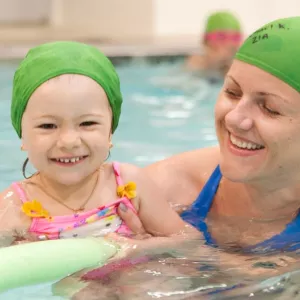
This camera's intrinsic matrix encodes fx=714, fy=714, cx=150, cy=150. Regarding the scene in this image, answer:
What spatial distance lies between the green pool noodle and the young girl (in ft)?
0.66

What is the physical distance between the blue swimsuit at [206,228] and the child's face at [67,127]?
588 mm

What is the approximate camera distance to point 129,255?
7.71 ft

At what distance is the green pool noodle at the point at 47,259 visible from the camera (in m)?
2.11

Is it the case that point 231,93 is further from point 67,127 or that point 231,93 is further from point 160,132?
point 160,132

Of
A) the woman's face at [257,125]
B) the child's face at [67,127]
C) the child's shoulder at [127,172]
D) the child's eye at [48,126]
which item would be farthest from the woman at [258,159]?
the child's eye at [48,126]

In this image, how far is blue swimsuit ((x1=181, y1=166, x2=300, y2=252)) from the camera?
253cm

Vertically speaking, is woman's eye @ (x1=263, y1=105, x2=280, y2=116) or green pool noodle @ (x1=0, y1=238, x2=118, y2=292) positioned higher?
woman's eye @ (x1=263, y1=105, x2=280, y2=116)

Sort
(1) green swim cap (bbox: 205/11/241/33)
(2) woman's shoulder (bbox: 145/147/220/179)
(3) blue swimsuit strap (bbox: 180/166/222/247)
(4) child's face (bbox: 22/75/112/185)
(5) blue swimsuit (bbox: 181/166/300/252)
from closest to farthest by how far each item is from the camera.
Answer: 1. (4) child's face (bbox: 22/75/112/185)
2. (5) blue swimsuit (bbox: 181/166/300/252)
3. (3) blue swimsuit strap (bbox: 180/166/222/247)
4. (2) woman's shoulder (bbox: 145/147/220/179)
5. (1) green swim cap (bbox: 205/11/241/33)

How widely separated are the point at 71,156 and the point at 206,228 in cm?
71

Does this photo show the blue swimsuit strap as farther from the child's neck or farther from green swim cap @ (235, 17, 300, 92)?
green swim cap @ (235, 17, 300, 92)

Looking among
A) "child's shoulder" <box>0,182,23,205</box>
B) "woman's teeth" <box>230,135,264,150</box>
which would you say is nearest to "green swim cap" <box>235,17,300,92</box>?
"woman's teeth" <box>230,135,264,150</box>

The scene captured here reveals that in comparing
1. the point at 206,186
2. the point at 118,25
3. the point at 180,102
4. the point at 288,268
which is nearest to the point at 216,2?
the point at 118,25

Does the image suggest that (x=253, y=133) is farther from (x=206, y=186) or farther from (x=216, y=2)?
(x=216, y=2)

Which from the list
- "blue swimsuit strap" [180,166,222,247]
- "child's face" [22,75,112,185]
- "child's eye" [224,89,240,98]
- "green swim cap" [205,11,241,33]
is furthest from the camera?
"green swim cap" [205,11,241,33]
